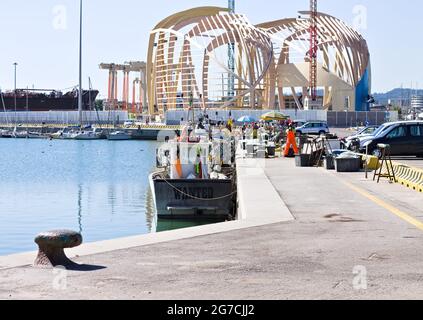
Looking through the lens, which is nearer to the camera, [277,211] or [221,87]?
[277,211]

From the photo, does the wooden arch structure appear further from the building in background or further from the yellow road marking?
the yellow road marking

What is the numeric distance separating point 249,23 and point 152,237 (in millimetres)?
135002

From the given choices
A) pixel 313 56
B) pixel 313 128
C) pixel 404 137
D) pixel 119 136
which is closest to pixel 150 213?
pixel 404 137

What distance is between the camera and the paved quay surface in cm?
891

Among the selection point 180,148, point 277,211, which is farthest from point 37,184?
point 277,211

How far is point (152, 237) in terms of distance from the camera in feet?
42.3

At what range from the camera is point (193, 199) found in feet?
91.2

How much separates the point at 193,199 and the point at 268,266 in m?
17.4

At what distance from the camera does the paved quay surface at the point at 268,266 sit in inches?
351

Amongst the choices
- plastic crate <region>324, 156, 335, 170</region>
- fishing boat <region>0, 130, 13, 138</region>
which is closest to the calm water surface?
plastic crate <region>324, 156, 335, 170</region>

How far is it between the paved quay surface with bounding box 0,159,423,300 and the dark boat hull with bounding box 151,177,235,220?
39.5 feet

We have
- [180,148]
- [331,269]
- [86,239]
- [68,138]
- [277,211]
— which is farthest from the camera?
[68,138]
